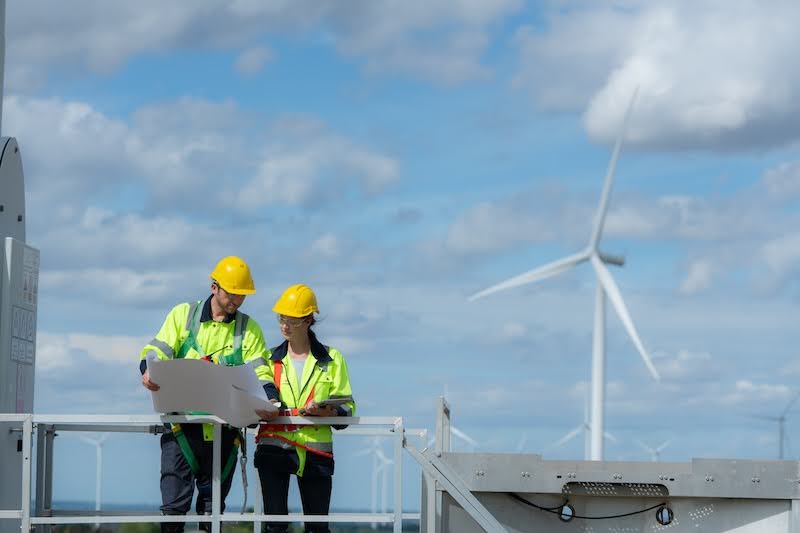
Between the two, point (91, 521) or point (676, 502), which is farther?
point (676, 502)

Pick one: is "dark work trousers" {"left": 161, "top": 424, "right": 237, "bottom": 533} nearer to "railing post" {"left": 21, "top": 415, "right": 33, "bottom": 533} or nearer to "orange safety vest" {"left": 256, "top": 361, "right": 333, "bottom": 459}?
"orange safety vest" {"left": 256, "top": 361, "right": 333, "bottom": 459}

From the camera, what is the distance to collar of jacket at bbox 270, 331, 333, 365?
32.4 feet

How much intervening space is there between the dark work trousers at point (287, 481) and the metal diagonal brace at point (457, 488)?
2.19ft

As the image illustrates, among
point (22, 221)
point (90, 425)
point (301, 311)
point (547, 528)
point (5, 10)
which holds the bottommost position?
point (547, 528)

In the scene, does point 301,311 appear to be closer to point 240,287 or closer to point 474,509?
point 240,287

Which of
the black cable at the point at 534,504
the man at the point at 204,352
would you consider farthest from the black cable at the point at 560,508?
the man at the point at 204,352

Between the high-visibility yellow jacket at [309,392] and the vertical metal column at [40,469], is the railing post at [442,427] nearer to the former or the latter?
the high-visibility yellow jacket at [309,392]

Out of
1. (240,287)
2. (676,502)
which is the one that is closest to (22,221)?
(240,287)

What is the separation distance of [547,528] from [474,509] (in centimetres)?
152

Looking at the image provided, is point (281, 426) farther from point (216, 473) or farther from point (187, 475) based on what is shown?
point (187, 475)

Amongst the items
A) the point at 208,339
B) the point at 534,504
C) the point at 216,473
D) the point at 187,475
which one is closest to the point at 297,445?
the point at 216,473

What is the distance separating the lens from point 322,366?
9.84 meters

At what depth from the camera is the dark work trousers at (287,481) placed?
9781mm

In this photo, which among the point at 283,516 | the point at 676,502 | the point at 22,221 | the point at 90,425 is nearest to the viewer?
the point at 283,516
